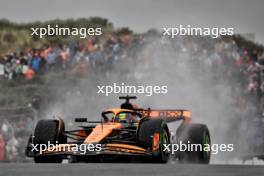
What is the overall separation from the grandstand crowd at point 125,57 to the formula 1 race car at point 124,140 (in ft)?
49.9

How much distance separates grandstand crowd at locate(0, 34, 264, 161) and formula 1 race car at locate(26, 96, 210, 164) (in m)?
15.2

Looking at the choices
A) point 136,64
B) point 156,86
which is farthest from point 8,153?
point 136,64

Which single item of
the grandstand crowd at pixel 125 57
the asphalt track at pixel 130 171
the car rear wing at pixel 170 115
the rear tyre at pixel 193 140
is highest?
the grandstand crowd at pixel 125 57

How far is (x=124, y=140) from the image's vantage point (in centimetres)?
2072

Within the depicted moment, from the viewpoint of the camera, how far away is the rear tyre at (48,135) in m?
21.0

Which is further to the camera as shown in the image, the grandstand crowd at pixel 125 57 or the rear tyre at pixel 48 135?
the grandstand crowd at pixel 125 57

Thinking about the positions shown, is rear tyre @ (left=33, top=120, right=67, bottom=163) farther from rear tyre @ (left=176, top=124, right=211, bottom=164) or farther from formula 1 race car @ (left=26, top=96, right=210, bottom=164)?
rear tyre @ (left=176, top=124, right=211, bottom=164)

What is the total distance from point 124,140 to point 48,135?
1793 millimetres

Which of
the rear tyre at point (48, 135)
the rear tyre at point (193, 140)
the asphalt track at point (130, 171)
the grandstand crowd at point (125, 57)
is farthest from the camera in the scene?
the grandstand crowd at point (125, 57)

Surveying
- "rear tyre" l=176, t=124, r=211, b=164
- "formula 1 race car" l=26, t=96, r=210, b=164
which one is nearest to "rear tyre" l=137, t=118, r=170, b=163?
"formula 1 race car" l=26, t=96, r=210, b=164

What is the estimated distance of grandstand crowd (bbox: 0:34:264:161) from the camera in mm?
37844

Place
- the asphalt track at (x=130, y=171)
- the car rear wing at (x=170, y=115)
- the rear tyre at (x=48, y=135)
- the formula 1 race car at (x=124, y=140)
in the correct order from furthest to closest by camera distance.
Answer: the car rear wing at (x=170, y=115) → the rear tyre at (x=48, y=135) → the formula 1 race car at (x=124, y=140) → the asphalt track at (x=130, y=171)

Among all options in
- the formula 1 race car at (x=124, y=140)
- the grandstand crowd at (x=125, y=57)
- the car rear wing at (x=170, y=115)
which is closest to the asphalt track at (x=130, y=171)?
the formula 1 race car at (x=124, y=140)

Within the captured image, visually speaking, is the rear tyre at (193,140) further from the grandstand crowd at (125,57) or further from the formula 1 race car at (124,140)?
the grandstand crowd at (125,57)
